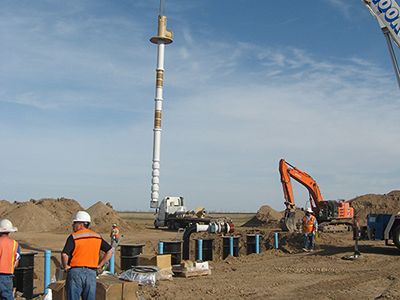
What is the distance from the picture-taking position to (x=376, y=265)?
16.1 meters

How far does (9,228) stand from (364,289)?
28.2 feet

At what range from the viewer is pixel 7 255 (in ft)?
25.1

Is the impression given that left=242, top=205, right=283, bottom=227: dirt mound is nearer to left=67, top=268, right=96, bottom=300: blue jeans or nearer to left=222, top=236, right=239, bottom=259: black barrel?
left=222, top=236, right=239, bottom=259: black barrel

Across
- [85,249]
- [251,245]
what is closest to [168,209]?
[251,245]

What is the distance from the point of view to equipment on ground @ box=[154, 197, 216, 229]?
1474 inches

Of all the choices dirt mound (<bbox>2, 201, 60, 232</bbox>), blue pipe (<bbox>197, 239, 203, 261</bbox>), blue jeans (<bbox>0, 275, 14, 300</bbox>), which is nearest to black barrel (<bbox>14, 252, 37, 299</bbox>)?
blue jeans (<bbox>0, 275, 14, 300</bbox>)

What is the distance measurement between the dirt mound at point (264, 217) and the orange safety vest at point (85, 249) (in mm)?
34938

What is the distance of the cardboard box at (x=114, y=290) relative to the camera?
8797 millimetres

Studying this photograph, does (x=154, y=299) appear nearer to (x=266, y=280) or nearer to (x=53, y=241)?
(x=266, y=280)

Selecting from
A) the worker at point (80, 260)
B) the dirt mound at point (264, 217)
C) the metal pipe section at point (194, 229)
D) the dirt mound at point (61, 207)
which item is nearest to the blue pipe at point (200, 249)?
the metal pipe section at point (194, 229)

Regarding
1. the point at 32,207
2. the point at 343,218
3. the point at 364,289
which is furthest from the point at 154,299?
the point at 32,207

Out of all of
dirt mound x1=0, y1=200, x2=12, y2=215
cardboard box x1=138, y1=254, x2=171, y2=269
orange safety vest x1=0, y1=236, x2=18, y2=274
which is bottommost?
cardboard box x1=138, y1=254, x2=171, y2=269

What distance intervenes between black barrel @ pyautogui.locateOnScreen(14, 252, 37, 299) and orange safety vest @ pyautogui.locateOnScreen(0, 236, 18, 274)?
378 centimetres

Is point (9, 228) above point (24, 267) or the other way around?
above
